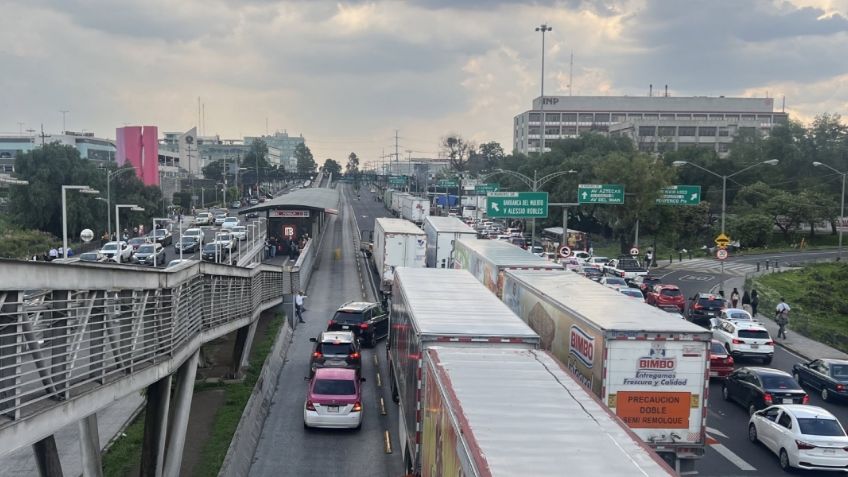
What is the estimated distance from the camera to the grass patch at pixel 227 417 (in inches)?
643

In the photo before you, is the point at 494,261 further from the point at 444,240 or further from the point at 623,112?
the point at 623,112

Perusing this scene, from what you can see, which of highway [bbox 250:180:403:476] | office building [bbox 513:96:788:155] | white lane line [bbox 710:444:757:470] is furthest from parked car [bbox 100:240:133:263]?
office building [bbox 513:96:788:155]

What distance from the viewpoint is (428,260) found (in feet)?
166

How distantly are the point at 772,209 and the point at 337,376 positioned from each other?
61.8 meters

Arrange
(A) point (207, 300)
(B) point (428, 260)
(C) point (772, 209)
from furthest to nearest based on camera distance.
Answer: (C) point (772, 209) < (B) point (428, 260) < (A) point (207, 300)

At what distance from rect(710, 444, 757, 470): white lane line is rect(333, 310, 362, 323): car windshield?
13791mm

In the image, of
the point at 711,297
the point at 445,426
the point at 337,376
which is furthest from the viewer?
the point at 711,297

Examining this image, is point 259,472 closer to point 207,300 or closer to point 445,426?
point 207,300

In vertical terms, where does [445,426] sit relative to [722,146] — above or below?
below

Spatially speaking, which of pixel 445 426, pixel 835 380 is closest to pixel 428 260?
pixel 835 380

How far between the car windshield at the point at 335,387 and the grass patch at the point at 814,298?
21515mm

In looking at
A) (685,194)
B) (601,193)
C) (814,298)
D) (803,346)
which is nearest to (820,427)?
(803,346)

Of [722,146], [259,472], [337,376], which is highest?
[722,146]

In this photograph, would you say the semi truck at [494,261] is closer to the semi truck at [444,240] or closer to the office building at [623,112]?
the semi truck at [444,240]
